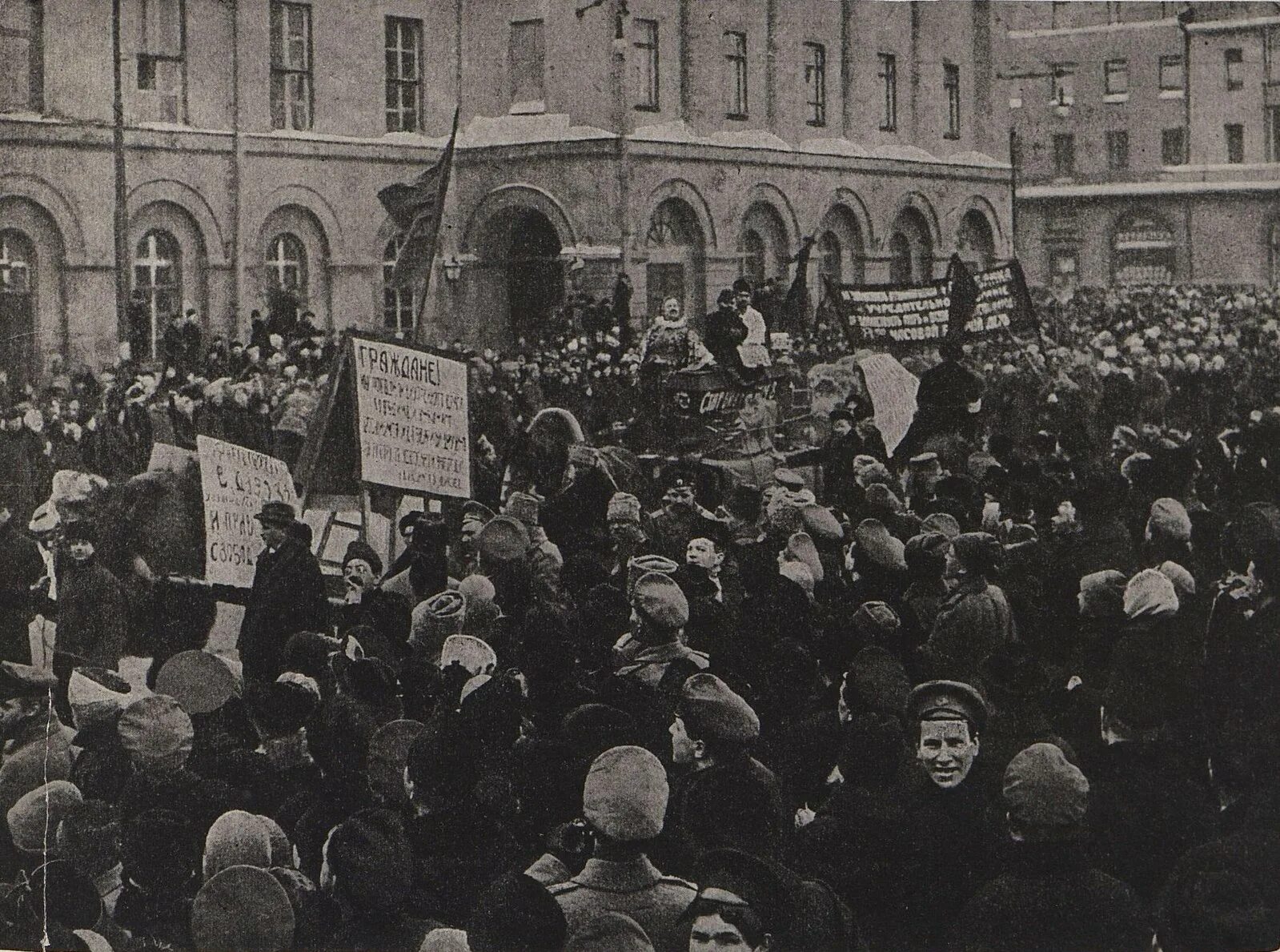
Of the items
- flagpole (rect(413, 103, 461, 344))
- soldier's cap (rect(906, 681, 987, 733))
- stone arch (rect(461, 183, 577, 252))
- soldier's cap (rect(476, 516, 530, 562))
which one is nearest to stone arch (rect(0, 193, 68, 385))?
flagpole (rect(413, 103, 461, 344))

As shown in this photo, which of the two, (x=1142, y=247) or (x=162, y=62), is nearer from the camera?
(x=1142, y=247)

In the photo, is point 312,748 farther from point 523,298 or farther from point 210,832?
point 523,298

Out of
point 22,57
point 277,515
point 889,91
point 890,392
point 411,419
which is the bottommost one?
point 277,515

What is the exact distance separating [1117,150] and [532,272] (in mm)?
3186

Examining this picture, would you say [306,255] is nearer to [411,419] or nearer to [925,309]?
[411,419]

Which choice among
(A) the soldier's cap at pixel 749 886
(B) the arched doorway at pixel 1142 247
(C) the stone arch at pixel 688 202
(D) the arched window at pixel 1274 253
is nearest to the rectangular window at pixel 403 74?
(C) the stone arch at pixel 688 202

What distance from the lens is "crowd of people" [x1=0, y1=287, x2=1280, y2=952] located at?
16.4ft

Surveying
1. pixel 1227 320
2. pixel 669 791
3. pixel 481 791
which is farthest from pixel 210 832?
pixel 1227 320

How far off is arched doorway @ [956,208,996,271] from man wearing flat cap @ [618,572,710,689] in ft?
10.6

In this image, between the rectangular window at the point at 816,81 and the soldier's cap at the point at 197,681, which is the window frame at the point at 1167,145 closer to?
the rectangular window at the point at 816,81

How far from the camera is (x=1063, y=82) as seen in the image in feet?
25.4

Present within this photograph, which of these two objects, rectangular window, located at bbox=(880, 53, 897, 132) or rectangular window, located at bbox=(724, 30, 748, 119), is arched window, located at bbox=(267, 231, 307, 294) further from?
rectangular window, located at bbox=(880, 53, 897, 132)

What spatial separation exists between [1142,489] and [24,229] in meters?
5.58

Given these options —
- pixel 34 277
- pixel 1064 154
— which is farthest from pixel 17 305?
pixel 1064 154
